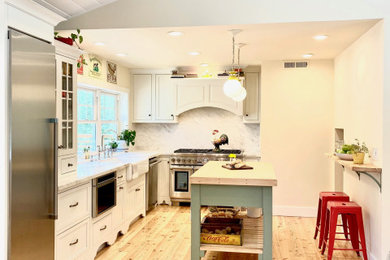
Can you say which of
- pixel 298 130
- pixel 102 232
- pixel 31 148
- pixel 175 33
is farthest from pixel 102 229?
pixel 298 130

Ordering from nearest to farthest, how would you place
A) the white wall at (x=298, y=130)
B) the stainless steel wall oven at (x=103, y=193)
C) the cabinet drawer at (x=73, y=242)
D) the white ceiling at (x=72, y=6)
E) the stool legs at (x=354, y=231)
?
the cabinet drawer at (x=73, y=242), the white ceiling at (x=72, y=6), the stainless steel wall oven at (x=103, y=193), the stool legs at (x=354, y=231), the white wall at (x=298, y=130)

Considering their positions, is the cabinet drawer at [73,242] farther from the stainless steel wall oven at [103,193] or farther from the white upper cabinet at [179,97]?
the white upper cabinet at [179,97]

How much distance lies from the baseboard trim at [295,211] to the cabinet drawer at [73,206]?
3216 millimetres

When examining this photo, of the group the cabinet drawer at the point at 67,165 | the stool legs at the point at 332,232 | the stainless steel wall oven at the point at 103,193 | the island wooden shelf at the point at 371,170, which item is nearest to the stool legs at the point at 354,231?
the stool legs at the point at 332,232

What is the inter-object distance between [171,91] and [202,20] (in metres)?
2.98

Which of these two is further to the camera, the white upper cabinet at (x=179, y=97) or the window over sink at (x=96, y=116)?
the white upper cabinet at (x=179, y=97)

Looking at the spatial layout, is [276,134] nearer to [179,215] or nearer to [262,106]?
[262,106]

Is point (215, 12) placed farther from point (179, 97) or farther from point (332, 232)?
point (179, 97)

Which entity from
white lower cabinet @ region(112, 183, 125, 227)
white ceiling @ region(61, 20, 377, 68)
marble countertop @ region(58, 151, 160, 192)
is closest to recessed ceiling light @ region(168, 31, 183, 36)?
white ceiling @ region(61, 20, 377, 68)

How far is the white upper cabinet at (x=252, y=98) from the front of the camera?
255 inches

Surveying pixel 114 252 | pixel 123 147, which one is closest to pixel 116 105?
pixel 123 147

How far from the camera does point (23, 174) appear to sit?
8.05ft

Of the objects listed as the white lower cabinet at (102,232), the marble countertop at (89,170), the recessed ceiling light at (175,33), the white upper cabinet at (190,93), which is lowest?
the white lower cabinet at (102,232)

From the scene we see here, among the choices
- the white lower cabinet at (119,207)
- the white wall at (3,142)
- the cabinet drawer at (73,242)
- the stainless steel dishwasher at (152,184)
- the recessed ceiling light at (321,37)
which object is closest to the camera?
the white wall at (3,142)
